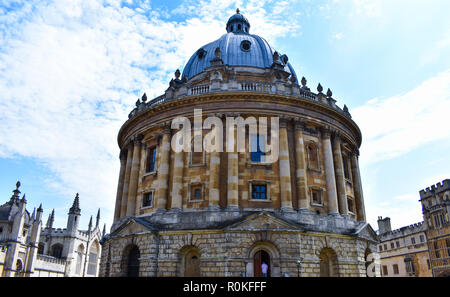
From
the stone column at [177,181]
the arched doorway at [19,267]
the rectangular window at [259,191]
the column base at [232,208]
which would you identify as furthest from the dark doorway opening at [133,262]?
the arched doorway at [19,267]

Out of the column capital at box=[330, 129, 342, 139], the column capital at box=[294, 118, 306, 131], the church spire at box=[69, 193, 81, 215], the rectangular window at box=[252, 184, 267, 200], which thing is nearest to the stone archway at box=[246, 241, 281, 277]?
the rectangular window at box=[252, 184, 267, 200]

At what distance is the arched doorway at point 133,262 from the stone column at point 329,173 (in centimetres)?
1571

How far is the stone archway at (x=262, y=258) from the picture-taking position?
23.1 meters

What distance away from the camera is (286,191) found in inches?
1021

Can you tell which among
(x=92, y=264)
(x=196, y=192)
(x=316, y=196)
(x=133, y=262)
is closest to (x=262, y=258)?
(x=196, y=192)

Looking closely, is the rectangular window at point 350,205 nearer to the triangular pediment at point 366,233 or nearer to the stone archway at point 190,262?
the triangular pediment at point 366,233

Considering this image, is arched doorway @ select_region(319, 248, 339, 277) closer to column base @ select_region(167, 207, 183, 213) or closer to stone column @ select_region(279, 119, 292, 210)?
stone column @ select_region(279, 119, 292, 210)

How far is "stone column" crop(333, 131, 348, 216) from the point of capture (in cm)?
2862

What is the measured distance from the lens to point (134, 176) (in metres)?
31.5

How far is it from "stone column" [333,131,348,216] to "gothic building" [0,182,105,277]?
3826 cm

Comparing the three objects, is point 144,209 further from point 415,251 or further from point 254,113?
point 415,251

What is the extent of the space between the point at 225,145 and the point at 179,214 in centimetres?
649
